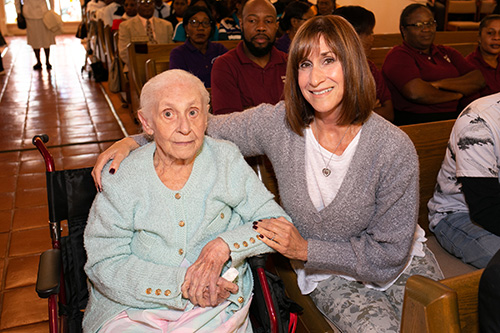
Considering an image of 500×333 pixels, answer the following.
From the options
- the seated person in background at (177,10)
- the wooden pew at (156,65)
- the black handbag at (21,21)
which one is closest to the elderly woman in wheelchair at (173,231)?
the wooden pew at (156,65)

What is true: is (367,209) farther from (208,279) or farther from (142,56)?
(142,56)

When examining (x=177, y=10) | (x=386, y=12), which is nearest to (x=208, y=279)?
(x=177, y=10)

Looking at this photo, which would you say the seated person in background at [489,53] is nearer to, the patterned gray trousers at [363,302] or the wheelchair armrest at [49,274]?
the patterned gray trousers at [363,302]

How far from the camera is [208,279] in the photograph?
1.47 m

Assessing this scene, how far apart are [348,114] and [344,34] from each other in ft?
0.85

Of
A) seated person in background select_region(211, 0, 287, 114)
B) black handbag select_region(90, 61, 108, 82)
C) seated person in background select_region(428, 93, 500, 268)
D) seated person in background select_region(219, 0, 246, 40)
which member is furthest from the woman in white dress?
seated person in background select_region(428, 93, 500, 268)

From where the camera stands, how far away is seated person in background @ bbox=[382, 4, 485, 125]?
3.19 m

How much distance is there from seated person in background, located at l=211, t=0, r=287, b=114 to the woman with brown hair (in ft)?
4.00

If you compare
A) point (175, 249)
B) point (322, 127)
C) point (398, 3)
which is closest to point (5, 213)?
point (175, 249)

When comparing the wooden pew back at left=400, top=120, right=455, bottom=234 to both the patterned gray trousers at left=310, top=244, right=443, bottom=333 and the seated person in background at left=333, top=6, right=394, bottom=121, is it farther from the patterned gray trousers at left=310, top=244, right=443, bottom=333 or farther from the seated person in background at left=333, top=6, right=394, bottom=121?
the seated person in background at left=333, top=6, right=394, bottom=121

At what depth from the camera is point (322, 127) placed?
5.61 ft

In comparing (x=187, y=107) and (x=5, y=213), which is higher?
(x=187, y=107)

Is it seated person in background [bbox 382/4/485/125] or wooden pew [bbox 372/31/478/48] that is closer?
seated person in background [bbox 382/4/485/125]

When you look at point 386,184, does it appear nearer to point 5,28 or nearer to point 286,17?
point 286,17
